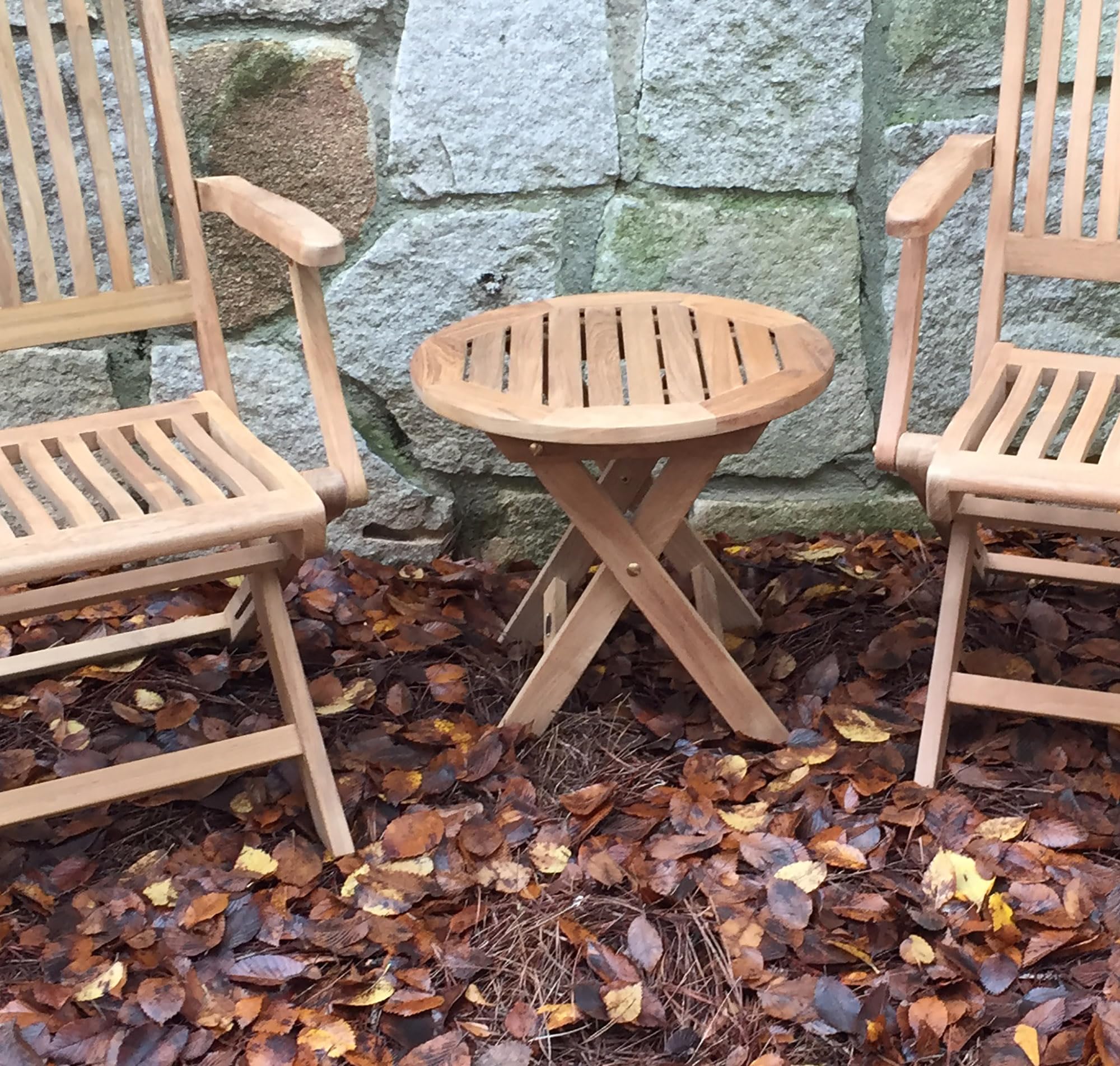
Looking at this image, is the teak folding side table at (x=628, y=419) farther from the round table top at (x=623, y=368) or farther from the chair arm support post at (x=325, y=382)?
the chair arm support post at (x=325, y=382)

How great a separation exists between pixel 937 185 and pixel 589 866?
3.27 feet

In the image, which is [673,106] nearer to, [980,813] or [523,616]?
[523,616]

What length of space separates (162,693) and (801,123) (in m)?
1.41

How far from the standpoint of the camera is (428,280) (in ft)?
6.99

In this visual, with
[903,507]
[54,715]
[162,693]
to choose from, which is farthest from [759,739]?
[54,715]

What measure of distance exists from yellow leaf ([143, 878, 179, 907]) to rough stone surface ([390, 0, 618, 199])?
1.18 meters

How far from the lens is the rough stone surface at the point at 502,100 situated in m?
1.98

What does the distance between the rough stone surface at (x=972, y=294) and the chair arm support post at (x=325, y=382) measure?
3.42 ft

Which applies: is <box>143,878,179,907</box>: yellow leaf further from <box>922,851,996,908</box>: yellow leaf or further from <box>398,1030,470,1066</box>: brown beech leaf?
<box>922,851,996,908</box>: yellow leaf

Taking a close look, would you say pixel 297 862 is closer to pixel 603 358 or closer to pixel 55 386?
pixel 603 358

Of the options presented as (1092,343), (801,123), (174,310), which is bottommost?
(1092,343)

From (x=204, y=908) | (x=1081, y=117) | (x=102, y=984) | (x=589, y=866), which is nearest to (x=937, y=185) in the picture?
(x=1081, y=117)

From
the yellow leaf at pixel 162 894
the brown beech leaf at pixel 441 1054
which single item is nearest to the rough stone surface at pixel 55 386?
the yellow leaf at pixel 162 894

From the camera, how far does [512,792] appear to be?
5.66 feet
